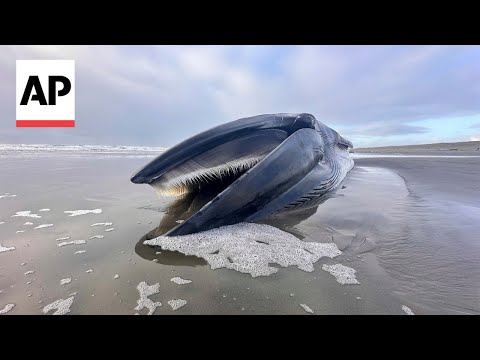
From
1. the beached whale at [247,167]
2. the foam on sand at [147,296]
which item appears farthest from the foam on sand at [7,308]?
the beached whale at [247,167]

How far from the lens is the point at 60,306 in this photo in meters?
1.63

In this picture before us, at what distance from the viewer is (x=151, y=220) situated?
130 inches

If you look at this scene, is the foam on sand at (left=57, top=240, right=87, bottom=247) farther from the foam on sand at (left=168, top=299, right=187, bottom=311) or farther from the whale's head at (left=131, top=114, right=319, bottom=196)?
the foam on sand at (left=168, top=299, right=187, bottom=311)

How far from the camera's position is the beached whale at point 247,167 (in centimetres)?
289

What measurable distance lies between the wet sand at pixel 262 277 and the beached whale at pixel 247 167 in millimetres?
353

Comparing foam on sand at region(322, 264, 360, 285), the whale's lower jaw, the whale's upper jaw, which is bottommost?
foam on sand at region(322, 264, 360, 285)

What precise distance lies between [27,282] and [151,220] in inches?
59.1

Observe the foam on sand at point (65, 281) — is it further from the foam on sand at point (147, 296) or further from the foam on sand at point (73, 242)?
the foam on sand at point (73, 242)

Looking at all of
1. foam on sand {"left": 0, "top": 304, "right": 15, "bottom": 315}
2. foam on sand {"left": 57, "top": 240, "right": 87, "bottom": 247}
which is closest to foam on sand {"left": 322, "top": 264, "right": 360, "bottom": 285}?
foam on sand {"left": 0, "top": 304, "right": 15, "bottom": 315}

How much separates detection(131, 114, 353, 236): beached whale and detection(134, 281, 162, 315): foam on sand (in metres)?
0.90

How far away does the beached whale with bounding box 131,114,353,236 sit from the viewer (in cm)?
289
